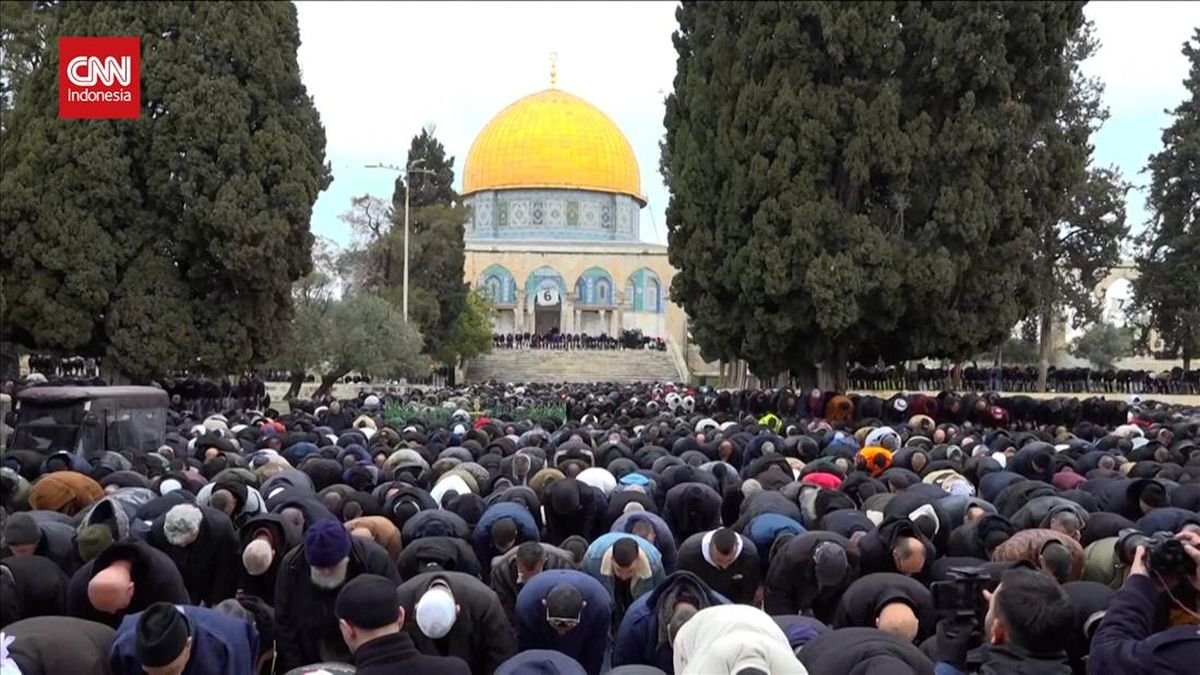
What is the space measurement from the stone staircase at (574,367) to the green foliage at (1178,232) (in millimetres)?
22975

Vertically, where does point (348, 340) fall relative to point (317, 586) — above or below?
above

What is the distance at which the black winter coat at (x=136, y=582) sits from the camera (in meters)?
5.39

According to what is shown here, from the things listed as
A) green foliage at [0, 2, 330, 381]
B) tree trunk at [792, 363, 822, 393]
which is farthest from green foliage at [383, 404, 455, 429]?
tree trunk at [792, 363, 822, 393]

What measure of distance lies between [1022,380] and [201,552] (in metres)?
30.1

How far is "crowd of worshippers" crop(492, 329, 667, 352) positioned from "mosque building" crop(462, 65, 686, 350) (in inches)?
134

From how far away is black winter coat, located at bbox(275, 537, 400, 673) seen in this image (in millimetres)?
5559

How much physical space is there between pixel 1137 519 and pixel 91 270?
67.0ft

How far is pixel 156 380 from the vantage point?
2362 centimetres

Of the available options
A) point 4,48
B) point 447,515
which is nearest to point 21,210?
point 4,48

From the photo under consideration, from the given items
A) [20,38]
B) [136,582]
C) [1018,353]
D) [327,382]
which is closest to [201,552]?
[136,582]

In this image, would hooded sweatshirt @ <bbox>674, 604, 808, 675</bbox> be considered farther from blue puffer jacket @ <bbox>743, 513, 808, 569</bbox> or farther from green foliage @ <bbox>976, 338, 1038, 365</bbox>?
green foliage @ <bbox>976, 338, 1038, 365</bbox>

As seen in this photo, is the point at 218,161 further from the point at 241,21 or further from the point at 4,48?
the point at 4,48

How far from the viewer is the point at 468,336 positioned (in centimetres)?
4741

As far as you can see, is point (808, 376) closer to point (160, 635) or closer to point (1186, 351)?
point (1186, 351)
